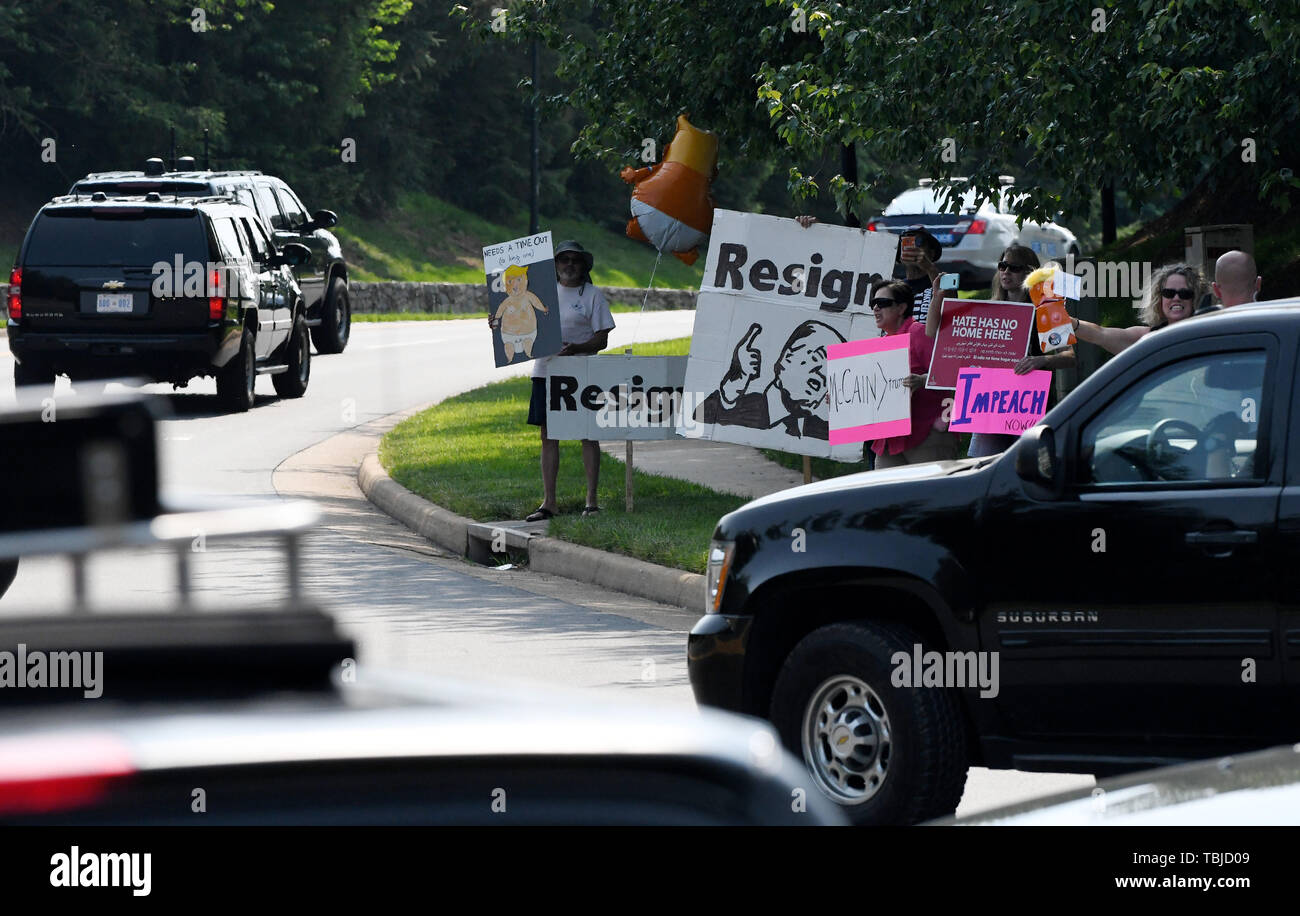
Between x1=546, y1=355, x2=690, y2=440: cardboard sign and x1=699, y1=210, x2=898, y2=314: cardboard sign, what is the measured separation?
31.5 inches

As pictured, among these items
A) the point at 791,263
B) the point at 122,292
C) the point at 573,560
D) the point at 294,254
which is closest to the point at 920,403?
the point at 573,560

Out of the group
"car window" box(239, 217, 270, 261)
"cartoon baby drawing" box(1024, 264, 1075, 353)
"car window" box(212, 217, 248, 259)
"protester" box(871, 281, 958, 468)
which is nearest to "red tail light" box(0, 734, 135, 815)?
"cartoon baby drawing" box(1024, 264, 1075, 353)

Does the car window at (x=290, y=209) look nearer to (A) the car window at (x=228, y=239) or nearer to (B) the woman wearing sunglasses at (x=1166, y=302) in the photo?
(A) the car window at (x=228, y=239)

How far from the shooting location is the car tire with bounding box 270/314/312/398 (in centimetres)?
2239

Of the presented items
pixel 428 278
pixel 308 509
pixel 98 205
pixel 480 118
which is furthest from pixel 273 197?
pixel 480 118

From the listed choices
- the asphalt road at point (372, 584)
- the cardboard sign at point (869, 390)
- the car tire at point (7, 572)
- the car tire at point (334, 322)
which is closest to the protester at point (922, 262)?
the cardboard sign at point (869, 390)

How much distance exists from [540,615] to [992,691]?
4965mm

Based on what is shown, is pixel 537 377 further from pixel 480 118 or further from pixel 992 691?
pixel 480 118

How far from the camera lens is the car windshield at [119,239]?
19.2m

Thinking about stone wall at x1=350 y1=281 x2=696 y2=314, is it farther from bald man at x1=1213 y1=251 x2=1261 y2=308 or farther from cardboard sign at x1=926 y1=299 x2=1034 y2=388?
bald man at x1=1213 y1=251 x2=1261 y2=308

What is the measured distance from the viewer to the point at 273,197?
25.0 meters

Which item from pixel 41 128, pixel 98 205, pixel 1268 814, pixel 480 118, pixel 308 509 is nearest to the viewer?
pixel 1268 814

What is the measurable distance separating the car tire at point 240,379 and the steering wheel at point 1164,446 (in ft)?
50.0

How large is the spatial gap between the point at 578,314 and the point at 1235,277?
20.1 feet
